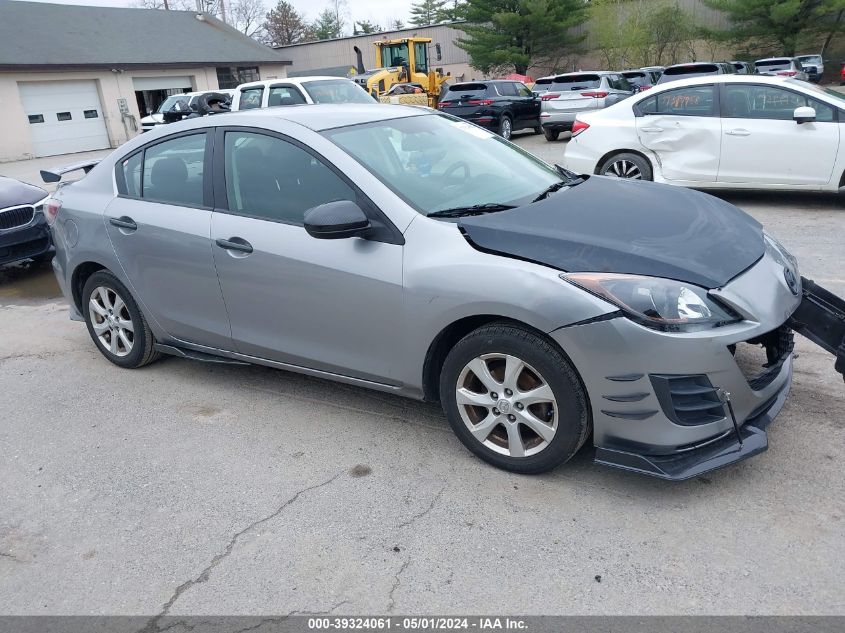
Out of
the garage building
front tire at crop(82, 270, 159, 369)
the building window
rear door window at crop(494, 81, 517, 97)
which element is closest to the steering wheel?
front tire at crop(82, 270, 159, 369)

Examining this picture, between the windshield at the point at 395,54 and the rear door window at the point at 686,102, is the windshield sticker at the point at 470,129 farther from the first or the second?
the windshield at the point at 395,54

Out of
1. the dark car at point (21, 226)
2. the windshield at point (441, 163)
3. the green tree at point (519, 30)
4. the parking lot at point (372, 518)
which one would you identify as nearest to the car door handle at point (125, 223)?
the parking lot at point (372, 518)

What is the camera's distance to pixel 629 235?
3268mm

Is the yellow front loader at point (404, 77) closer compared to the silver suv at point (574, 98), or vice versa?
the silver suv at point (574, 98)

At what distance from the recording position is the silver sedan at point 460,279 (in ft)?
9.70

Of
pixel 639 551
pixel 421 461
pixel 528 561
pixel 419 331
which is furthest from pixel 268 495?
pixel 639 551

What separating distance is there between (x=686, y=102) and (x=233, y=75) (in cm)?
3170

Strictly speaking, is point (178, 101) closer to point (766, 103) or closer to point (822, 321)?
point (766, 103)

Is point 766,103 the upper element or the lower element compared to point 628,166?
upper

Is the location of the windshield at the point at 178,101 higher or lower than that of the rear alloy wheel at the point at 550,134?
higher

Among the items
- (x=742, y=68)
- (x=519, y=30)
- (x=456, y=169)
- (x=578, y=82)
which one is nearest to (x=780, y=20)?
(x=519, y=30)

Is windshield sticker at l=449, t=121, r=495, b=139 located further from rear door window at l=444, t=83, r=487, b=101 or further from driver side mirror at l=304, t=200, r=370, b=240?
rear door window at l=444, t=83, r=487, b=101

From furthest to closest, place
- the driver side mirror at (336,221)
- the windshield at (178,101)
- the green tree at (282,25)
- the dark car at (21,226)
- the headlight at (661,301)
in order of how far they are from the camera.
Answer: the green tree at (282,25)
the windshield at (178,101)
the dark car at (21,226)
the driver side mirror at (336,221)
the headlight at (661,301)

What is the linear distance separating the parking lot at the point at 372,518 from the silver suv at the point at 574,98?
13679mm
